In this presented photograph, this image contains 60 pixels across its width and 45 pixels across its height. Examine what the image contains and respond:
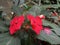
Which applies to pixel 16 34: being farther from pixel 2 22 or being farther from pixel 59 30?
pixel 59 30

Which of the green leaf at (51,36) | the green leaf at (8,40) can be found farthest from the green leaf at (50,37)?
the green leaf at (8,40)

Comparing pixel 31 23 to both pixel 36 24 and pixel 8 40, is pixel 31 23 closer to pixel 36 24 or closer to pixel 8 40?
pixel 36 24

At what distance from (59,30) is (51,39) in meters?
0.12

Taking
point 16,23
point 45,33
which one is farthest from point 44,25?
point 16,23

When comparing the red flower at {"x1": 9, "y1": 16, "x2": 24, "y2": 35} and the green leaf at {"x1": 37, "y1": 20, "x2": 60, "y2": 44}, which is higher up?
the red flower at {"x1": 9, "y1": 16, "x2": 24, "y2": 35}

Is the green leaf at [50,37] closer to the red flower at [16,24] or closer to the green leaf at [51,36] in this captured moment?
the green leaf at [51,36]

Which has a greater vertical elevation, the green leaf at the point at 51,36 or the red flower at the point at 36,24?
the red flower at the point at 36,24

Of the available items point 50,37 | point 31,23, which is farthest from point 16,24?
point 50,37

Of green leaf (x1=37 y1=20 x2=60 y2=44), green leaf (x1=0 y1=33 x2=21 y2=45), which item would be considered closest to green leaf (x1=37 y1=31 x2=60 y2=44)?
green leaf (x1=37 y1=20 x2=60 y2=44)

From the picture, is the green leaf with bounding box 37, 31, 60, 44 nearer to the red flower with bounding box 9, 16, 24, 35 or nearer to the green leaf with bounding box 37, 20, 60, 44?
the green leaf with bounding box 37, 20, 60, 44

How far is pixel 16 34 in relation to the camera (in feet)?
4.22

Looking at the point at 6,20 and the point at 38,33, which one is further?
the point at 6,20

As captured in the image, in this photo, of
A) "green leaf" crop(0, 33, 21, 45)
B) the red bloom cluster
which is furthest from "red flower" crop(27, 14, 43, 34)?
"green leaf" crop(0, 33, 21, 45)

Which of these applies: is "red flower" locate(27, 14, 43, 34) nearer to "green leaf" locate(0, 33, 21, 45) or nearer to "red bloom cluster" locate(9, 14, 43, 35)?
"red bloom cluster" locate(9, 14, 43, 35)
